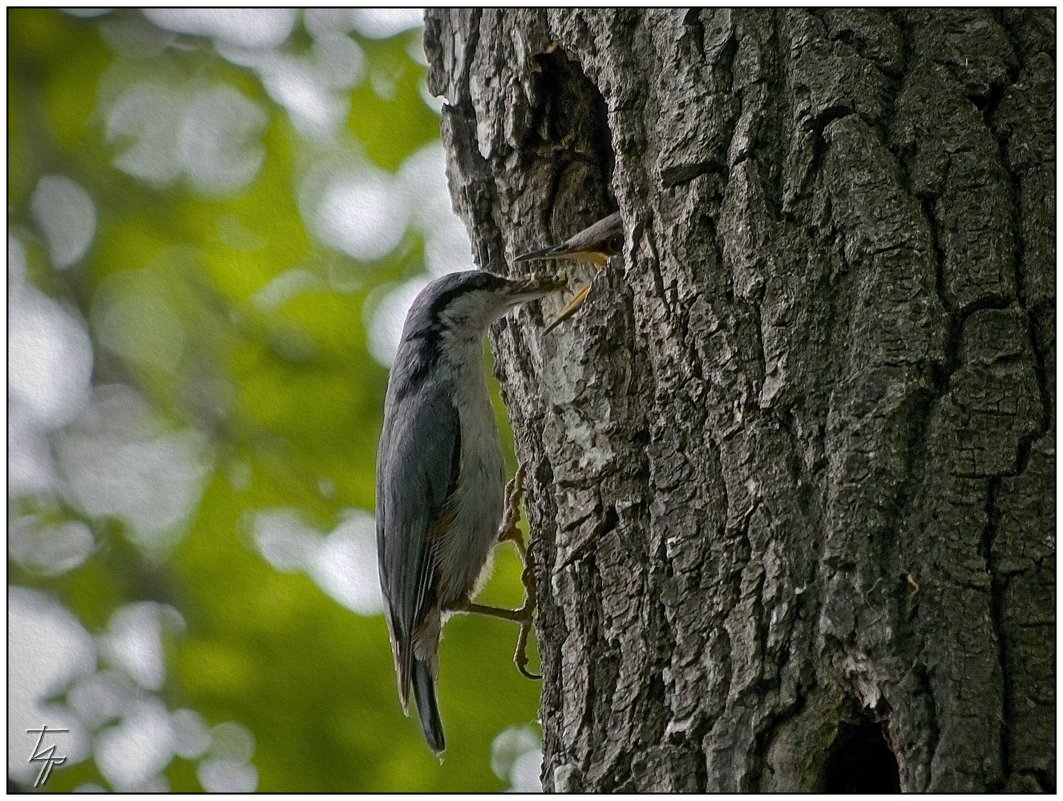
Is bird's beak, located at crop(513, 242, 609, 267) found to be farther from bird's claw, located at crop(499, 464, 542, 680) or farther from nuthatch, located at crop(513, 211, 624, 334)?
bird's claw, located at crop(499, 464, 542, 680)

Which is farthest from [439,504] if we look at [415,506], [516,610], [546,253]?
[546,253]

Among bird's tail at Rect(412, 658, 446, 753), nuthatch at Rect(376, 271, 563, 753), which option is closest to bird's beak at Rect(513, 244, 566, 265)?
nuthatch at Rect(376, 271, 563, 753)

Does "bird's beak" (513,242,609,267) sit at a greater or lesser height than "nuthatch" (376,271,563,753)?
greater

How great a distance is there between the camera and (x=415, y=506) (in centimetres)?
320

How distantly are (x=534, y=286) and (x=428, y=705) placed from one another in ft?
4.48

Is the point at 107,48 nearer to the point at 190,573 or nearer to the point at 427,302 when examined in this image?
the point at 427,302

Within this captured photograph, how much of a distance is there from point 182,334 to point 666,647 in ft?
7.89

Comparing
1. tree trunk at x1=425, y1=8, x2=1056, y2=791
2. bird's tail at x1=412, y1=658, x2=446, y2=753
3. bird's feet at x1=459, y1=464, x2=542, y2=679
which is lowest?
bird's tail at x1=412, y1=658, x2=446, y2=753

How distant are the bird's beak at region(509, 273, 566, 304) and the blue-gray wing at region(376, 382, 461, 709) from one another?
1.87ft

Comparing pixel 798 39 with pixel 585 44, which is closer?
pixel 798 39

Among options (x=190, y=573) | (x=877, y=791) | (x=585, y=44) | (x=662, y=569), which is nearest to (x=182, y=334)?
(x=190, y=573)

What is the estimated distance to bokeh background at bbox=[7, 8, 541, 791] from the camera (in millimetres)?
3186

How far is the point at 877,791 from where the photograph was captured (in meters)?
1.78

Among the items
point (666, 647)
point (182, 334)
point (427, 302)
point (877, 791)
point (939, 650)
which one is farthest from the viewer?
Answer: point (182, 334)
